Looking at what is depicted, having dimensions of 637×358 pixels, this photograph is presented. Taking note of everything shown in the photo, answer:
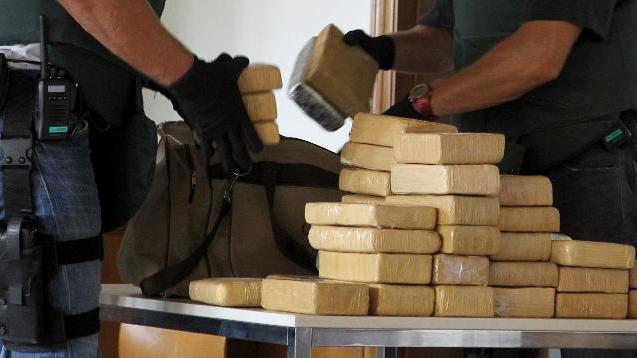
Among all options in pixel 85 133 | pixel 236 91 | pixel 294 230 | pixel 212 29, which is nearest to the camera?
pixel 85 133

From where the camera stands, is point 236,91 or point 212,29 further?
point 212,29

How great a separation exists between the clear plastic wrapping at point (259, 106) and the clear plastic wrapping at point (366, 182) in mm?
204

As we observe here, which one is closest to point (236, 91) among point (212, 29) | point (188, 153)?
point (188, 153)

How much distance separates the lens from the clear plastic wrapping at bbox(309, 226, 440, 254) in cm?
156

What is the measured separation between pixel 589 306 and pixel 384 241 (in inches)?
15.2

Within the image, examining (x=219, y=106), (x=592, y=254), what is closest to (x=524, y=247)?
(x=592, y=254)

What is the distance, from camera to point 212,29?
403 cm

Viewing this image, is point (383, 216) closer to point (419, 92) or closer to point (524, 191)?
point (524, 191)

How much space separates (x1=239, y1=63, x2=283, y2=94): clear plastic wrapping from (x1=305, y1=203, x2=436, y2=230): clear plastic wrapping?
0.21 metres

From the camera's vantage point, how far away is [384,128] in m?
1.74

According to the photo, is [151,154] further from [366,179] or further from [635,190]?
[635,190]

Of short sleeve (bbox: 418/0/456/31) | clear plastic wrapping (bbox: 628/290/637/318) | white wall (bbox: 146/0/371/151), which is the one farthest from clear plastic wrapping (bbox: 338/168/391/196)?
Result: white wall (bbox: 146/0/371/151)

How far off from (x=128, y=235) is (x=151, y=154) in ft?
0.86

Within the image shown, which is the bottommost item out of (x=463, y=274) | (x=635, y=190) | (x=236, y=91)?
(x=463, y=274)
